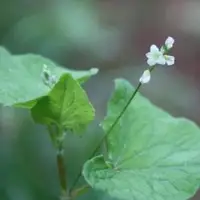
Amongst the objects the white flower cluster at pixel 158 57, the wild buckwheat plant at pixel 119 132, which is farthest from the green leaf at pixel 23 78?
the white flower cluster at pixel 158 57

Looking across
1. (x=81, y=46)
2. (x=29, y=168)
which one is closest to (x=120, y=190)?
(x=29, y=168)

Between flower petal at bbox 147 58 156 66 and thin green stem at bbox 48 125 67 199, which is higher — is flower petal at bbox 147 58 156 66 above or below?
above

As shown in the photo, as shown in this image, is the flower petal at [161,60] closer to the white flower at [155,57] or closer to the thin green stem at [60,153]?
the white flower at [155,57]

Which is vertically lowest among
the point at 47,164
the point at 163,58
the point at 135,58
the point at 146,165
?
the point at 135,58

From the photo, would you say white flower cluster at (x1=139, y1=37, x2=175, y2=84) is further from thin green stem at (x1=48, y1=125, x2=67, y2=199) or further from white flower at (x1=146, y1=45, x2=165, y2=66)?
thin green stem at (x1=48, y1=125, x2=67, y2=199)

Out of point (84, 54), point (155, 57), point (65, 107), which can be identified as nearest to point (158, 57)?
point (155, 57)

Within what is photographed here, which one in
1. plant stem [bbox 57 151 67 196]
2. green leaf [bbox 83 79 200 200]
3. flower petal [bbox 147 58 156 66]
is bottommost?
plant stem [bbox 57 151 67 196]

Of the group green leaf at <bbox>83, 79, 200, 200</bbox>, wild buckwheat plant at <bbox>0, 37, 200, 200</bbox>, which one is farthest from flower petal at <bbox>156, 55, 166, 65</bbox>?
A: green leaf at <bbox>83, 79, 200, 200</bbox>

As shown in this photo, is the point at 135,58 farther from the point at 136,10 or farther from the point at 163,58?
the point at 163,58

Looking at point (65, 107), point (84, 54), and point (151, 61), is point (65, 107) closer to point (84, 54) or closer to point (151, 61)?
point (151, 61)
